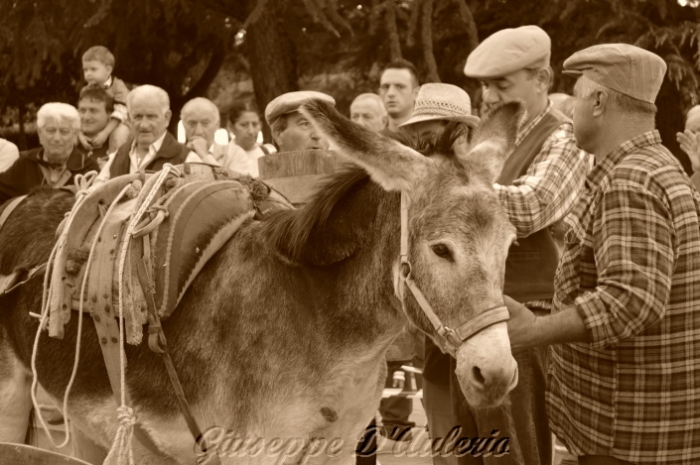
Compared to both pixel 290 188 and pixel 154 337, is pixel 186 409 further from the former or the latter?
pixel 290 188

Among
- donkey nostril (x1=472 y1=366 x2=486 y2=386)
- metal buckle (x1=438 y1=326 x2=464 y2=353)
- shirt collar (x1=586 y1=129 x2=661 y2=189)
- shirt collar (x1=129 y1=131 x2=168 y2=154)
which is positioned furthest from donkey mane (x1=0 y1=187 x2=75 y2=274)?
shirt collar (x1=586 y1=129 x2=661 y2=189)

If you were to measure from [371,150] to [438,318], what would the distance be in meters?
0.61

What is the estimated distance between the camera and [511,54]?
166 inches

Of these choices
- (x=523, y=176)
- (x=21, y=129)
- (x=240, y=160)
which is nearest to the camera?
(x=523, y=176)

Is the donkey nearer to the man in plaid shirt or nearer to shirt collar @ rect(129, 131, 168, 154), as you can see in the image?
the man in plaid shirt

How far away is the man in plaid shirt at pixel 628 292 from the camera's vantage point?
9.96 ft

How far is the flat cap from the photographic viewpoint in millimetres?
3246

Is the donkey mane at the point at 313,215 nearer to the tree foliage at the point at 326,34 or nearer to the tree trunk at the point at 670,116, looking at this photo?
the tree foliage at the point at 326,34

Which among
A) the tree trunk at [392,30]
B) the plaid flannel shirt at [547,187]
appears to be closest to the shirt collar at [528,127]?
the plaid flannel shirt at [547,187]

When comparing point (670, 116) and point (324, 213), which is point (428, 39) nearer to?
point (670, 116)

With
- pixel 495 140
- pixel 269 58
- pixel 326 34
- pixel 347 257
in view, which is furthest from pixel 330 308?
pixel 326 34

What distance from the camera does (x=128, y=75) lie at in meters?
11.9

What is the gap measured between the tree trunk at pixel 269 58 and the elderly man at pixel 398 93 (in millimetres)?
4270

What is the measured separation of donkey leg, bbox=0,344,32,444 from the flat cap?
306 centimetres
